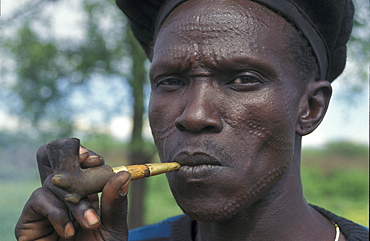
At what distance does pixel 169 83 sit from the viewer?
203cm

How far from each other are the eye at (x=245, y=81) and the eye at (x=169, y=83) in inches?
10.2

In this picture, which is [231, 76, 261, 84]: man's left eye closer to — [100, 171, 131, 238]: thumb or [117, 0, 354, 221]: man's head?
[117, 0, 354, 221]: man's head

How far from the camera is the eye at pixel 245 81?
1832 mm

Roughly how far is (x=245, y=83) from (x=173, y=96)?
35 cm

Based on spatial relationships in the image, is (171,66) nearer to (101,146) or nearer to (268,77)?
(268,77)

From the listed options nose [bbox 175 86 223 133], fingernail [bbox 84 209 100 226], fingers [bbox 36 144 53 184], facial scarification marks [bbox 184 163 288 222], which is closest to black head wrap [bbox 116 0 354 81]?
nose [bbox 175 86 223 133]

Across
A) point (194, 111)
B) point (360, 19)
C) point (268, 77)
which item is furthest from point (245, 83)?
point (360, 19)

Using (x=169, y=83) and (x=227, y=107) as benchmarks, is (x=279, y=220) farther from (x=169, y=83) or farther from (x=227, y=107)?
(x=169, y=83)

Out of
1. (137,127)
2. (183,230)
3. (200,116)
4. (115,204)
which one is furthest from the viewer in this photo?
(137,127)

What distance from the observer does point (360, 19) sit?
3977 mm

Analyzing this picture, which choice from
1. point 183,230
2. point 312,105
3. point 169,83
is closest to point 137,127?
point 183,230

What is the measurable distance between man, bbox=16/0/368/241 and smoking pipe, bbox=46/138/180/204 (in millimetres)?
57

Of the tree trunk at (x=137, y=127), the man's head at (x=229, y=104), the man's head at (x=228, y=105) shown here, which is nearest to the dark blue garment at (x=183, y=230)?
the man's head at (x=229, y=104)

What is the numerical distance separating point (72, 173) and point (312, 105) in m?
1.24
